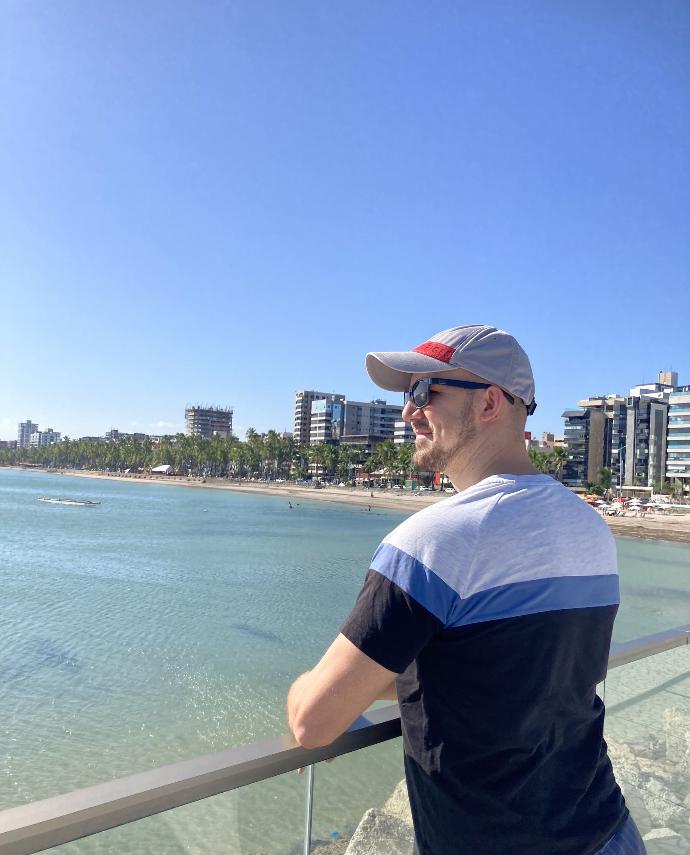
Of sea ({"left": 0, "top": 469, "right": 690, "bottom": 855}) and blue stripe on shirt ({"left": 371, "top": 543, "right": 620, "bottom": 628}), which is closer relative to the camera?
blue stripe on shirt ({"left": 371, "top": 543, "right": 620, "bottom": 628})

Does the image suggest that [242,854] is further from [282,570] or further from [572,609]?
[282,570]

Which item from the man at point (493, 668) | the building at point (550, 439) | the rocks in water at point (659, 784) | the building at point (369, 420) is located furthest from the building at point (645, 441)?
the man at point (493, 668)

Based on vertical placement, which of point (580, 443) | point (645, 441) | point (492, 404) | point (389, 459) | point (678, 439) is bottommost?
point (492, 404)

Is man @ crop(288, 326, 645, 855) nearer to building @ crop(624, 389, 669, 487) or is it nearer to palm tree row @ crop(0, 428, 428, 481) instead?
palm tree row @ crop(0, 428, 428, 481)

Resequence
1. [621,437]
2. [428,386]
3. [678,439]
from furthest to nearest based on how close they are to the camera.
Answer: [621,437] < [678,439] < [428,386]

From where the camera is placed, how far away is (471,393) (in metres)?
1.69

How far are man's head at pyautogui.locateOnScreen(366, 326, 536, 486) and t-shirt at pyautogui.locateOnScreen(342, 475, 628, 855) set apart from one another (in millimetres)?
196

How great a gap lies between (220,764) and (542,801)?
2.35 ft

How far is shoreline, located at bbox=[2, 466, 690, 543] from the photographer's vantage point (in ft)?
211

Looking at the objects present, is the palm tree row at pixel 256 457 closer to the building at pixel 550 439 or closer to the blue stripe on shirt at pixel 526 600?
the building at pixel 550 439

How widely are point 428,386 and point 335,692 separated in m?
0.73

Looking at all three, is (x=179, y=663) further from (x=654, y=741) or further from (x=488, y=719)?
(x=488, y=719)

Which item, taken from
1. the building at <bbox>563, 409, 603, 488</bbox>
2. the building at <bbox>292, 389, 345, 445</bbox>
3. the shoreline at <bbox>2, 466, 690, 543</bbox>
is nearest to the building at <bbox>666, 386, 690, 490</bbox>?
the building at <bbox>563, 409, 603, 488</bbox>

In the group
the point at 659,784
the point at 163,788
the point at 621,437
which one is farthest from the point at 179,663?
the point at 621,437
